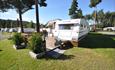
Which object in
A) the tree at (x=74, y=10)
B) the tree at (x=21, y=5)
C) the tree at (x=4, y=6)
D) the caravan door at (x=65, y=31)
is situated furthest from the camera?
the tree at (x=74, y=10)

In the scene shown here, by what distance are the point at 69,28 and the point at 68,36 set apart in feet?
2.86

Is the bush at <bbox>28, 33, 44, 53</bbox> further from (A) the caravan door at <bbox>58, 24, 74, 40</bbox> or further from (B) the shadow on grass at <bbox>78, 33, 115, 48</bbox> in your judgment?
(B) the shadow on grass at <bbox>78, 33, 115, 48</bbox>

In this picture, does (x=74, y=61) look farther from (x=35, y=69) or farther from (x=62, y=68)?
(x=35, y=69)

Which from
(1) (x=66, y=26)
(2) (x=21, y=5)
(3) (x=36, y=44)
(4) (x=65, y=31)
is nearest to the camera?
(3) (x=36, y=44)

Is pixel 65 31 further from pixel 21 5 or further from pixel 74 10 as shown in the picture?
pixel 74 10

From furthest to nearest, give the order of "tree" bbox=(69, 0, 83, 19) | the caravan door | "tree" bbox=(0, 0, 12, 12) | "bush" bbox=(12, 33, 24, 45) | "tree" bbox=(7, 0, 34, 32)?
"tree" bbox=(69, 0, 83, 19)
"tree" bbox=(7, 0, 34, 32)
"tree" bbox=(0, 0, 12, 12)
the caravan door
"bush" bbox=(12, 33, 24, 45)

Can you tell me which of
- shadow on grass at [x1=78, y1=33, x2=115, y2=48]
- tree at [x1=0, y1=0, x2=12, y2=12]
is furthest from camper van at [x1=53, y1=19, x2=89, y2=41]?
tree at [x1=0, y1=0, x2=12, y2=12]

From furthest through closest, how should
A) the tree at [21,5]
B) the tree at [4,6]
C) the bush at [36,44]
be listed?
the tree at [21,5] < the tree at [4,6] < the bush at [36,44]

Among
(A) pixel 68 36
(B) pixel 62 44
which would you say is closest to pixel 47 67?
(B) pixel 62 44

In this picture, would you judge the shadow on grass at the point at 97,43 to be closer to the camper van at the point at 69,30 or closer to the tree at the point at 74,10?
the camper van at the point at 69,30

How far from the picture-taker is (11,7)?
22484 millimetres

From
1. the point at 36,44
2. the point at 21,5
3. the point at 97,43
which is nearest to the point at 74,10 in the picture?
the point at 21,5

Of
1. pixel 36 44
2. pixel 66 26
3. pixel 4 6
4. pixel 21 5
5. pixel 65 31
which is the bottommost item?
pixel 36 44

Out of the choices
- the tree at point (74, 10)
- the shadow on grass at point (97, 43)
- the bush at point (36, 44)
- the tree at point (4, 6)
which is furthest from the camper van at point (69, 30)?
the tree at point (74, 10)
